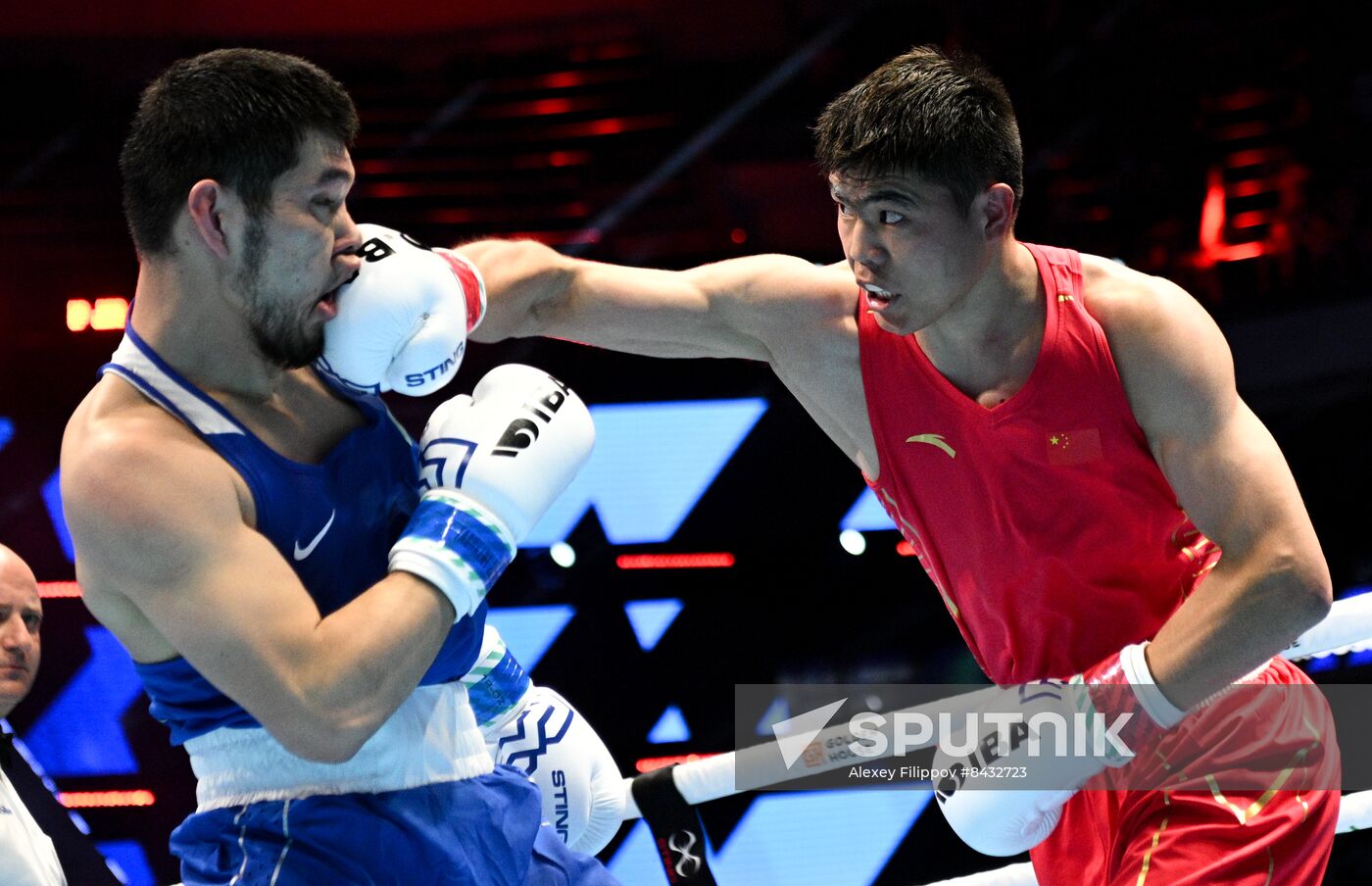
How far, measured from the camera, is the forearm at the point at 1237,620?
6.84 ft

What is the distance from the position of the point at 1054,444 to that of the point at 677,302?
70cm

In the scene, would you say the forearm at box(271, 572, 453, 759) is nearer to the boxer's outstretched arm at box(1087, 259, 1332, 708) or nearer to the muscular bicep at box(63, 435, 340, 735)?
the muscular bicep at box(63, 435, 340, 735)

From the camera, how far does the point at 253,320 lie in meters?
1.84

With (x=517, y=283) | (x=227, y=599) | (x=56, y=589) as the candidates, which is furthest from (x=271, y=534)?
(x=56, y=589)

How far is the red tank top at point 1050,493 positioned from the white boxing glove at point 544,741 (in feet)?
2.33

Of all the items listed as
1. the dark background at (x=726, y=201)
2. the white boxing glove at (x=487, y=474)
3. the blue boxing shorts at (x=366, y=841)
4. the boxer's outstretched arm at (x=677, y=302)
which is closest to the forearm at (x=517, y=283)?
the boxer's outstretched arm at (x=677, y=302)

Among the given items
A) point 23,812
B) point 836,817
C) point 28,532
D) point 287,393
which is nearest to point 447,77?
point 28,532

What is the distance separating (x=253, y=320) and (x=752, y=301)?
0.97 metres

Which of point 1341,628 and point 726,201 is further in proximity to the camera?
point 726,201

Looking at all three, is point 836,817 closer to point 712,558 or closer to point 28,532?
point 712,558

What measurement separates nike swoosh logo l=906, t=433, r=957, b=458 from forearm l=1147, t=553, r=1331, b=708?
46 cm

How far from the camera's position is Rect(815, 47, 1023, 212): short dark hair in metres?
2.24

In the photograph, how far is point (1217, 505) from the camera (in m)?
2.14

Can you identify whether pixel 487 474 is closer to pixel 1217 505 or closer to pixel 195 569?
pixel 195 569
